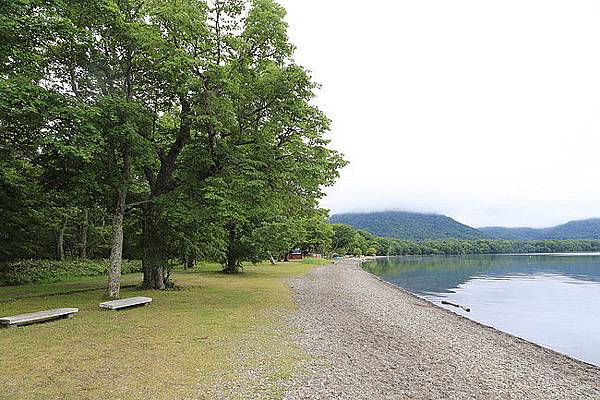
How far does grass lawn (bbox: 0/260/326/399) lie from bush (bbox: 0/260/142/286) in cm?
837

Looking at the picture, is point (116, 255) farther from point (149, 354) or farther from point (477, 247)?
point (477, 247)

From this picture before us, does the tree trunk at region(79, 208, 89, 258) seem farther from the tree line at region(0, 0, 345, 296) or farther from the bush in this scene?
the tree line at region(0, 0, 345, 296)

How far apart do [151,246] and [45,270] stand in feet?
32.9

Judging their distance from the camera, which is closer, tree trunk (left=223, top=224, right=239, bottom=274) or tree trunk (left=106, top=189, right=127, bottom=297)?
tree trunk (left=106, top=189, right=127, bottom=297)

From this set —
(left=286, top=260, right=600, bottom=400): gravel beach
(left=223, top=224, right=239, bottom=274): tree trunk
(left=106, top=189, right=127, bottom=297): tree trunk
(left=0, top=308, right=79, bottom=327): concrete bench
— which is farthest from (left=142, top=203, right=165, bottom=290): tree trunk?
(left=223, top=224, right=239, bottom=274): tree trunk

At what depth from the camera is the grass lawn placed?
246 inches

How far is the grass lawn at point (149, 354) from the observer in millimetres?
6254

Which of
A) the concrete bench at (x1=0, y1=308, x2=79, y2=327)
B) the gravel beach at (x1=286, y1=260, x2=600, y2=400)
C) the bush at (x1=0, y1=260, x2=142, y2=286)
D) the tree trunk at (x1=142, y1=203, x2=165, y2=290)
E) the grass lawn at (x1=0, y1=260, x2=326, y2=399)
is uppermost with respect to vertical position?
the tree trunk at (x1=142, y1=203, x2=165, y2=290)

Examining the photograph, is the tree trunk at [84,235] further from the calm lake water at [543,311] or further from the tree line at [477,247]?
the tree line at [477,247]

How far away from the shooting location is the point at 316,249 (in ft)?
307

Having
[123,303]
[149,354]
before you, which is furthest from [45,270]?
[149,354]

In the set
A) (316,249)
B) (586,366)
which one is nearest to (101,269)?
(586,366)

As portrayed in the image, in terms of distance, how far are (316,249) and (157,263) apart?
253 ft

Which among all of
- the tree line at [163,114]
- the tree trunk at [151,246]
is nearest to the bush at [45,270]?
the tree line at [163,114]
